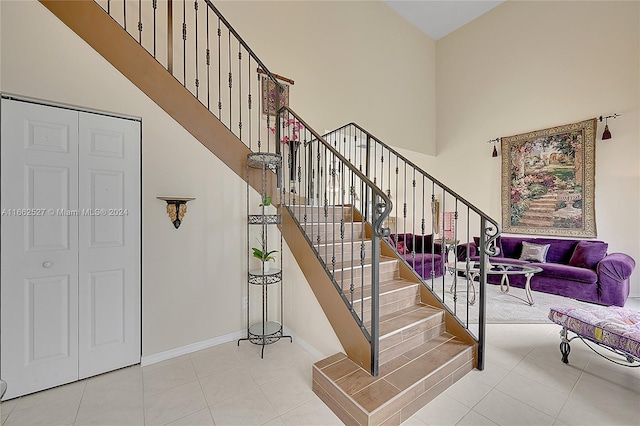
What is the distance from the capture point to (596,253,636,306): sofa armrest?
360 centimetres

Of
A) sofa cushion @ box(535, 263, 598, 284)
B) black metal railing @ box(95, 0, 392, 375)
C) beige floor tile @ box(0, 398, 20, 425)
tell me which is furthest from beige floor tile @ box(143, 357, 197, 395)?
sofa cushion @ box(535, 263, 598, 284)

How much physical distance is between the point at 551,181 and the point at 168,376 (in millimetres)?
6291

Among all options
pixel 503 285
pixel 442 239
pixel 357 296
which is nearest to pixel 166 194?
pixel 357 296

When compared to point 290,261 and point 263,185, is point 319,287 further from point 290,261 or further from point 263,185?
point 263,185

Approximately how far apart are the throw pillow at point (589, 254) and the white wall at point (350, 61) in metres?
3.41

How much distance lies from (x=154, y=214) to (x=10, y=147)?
37.9 inches

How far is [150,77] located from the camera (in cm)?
228

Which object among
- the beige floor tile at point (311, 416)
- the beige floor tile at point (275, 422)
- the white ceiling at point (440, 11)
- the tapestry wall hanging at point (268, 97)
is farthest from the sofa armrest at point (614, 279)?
the white ceiling at point (440, 11)

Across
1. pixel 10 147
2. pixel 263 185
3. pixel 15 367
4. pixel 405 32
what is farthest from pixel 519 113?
pixel 15 367

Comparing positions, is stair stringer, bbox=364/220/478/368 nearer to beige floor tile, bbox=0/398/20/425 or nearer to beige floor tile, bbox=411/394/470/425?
beige floor tile, bbox=411/394/470/425

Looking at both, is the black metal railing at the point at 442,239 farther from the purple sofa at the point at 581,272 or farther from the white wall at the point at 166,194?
the white wall at the point at 166,194

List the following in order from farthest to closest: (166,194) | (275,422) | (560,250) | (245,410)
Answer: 1. (560,250)
2. (166,194)
3. (245,410)
4. (275,422)

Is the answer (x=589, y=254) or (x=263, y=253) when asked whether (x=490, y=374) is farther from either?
(x=589, y=254)

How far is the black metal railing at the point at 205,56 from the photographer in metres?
2.80
